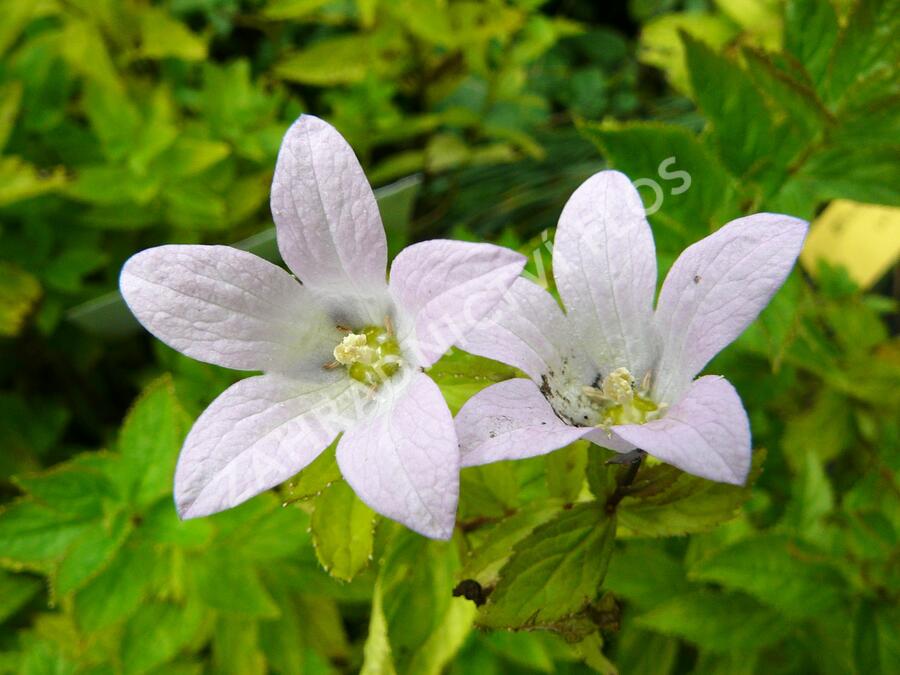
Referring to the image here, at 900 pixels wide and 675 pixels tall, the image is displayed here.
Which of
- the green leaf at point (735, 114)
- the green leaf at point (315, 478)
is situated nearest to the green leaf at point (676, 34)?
the green leaf at point (735, 114)

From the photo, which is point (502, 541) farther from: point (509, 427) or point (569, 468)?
point (509, 427)

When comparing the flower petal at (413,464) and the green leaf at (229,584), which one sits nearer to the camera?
the flower petal at (413,464)

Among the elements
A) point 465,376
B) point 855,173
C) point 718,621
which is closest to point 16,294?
point 465,376

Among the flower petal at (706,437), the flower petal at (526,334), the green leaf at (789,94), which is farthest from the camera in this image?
the green leaf at (789,94)

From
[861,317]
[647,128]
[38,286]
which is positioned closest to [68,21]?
[38,286]

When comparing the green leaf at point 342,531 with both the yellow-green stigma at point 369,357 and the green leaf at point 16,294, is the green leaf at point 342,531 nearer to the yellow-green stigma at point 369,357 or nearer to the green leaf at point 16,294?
the yellow-green stigma at point 369,357

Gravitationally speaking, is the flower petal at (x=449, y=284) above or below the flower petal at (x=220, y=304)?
above

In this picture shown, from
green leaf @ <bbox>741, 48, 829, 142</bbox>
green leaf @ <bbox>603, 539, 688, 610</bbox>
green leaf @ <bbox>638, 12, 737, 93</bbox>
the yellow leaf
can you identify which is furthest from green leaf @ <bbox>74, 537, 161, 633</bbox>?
the yellow leaf

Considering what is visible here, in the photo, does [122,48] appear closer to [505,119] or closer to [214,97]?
[214,97]
